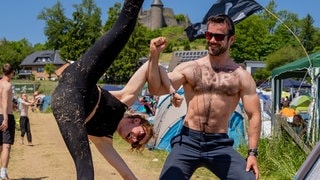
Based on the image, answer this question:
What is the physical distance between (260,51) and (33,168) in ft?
220

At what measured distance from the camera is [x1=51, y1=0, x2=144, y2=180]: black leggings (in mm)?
3455

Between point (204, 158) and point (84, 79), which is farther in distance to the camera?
point (204, 158)

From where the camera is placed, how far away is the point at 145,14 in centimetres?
13625

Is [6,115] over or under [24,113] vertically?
over

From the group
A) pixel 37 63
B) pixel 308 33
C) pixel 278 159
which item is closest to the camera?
pixel 278 159

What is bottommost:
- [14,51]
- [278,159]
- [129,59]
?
[278,159]

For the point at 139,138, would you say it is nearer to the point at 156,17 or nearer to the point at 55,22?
the point at 55,22

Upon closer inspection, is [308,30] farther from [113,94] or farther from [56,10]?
[113,94]

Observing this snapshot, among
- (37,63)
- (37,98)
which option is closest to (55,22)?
(37,63)

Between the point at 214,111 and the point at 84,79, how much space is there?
1.27 metres

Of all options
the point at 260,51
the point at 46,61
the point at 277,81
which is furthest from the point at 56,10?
the point at 277,81

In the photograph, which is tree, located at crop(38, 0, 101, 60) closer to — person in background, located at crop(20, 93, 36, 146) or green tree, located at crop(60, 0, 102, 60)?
green tree, located at crop(60, 0, 102, 60)

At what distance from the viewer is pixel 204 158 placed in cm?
429

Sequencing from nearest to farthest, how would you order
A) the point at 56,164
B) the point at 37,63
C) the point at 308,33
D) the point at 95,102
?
1. the point at 95,102
2. the point at 56,164
3. the point at 308,33
4. the point at 37,63
